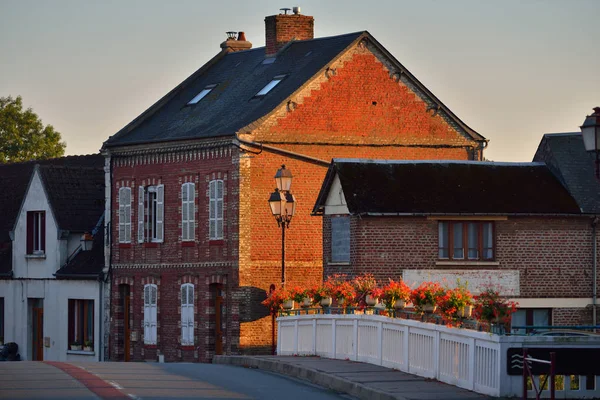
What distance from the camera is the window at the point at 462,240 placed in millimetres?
39625

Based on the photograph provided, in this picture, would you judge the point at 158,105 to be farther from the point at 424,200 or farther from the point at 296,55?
the point at 424,200

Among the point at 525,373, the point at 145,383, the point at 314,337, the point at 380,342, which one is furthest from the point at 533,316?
the point at 525,373

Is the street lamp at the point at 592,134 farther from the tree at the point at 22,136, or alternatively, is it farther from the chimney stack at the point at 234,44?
the tree at the point at 22,136

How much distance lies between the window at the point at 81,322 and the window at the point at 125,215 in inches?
112

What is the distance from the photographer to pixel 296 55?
160ft

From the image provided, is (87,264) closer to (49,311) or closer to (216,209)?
(49,311)

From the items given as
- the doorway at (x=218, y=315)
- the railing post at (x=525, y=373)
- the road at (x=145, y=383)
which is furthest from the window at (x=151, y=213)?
the railing post at (x=525, y=373)

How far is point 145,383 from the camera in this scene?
2489 cm

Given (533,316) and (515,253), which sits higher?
(515,253)

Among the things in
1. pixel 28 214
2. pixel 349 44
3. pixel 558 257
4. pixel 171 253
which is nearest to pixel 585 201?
pixel 558 257

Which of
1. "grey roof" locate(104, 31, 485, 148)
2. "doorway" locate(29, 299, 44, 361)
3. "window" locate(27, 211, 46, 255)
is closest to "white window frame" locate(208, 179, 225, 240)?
"grey roof" locate(104, 31, 485, 148)

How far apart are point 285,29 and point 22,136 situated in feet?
107

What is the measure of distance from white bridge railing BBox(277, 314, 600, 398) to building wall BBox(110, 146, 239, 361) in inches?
471

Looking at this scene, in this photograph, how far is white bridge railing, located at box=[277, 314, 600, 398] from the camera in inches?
A: 831
